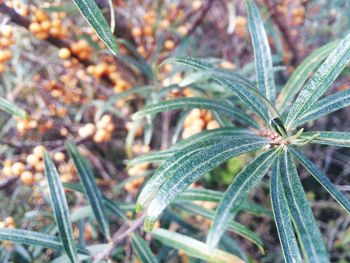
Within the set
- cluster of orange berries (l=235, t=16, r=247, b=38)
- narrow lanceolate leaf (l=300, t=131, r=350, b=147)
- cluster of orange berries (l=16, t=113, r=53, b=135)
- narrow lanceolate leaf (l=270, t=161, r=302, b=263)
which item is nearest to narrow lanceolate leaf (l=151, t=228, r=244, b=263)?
narrow lanceolate leaf (l=270, t=161, r=302, b=263)

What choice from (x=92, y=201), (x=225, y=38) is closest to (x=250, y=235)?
(x=92, y=201)

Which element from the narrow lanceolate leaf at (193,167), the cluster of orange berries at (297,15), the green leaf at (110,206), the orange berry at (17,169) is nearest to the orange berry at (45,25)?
the orange berry at (17,169)

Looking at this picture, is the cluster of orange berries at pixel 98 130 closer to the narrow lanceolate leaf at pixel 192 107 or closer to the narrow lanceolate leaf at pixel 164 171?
the narrow lanceolate leaf at pixel 192 107

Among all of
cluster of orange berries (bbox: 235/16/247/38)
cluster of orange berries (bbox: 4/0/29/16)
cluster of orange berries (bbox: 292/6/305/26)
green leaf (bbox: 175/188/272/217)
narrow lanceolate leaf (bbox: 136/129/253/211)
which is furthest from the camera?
cluster of orange berries (bbox: 235/16/247/38)

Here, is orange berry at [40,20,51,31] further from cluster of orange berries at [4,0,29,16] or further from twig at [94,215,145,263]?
twig at [94,215,145,263]

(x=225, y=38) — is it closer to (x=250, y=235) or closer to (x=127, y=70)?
(x=127, y=70)

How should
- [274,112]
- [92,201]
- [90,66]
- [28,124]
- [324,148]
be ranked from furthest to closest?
[324,148] < [90,66] < [28,124] < [92,201] < [274,112]

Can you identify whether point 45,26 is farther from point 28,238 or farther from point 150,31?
point 28,238
